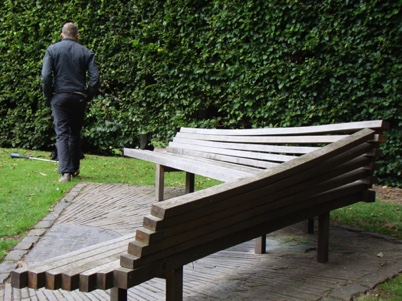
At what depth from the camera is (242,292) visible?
3.31 metres

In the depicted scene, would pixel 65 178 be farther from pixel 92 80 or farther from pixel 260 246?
pixel 260 246

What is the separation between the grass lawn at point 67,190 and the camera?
465cm

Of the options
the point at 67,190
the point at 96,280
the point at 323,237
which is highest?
the point at 96,280

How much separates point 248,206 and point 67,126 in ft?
15.8

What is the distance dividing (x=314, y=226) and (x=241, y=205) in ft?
7.90

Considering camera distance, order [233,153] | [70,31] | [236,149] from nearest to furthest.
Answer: [233,153], [236,149], [70,31]

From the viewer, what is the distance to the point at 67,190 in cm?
662

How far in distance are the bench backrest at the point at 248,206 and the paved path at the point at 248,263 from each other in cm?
44

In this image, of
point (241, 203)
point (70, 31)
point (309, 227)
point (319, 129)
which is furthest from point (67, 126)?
point (241, 203)

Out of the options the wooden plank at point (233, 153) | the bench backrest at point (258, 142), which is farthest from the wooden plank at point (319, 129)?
the wooden plank at point (233, 153)

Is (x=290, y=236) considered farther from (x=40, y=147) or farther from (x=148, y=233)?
(x=40, y=147)

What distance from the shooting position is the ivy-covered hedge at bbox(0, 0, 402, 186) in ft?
23.4

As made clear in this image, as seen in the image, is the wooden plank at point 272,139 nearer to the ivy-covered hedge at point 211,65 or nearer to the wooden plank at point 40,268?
the ivy-covered hedge at point 211,65

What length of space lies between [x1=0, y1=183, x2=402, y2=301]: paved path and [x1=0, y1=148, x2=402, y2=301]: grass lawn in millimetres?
143
